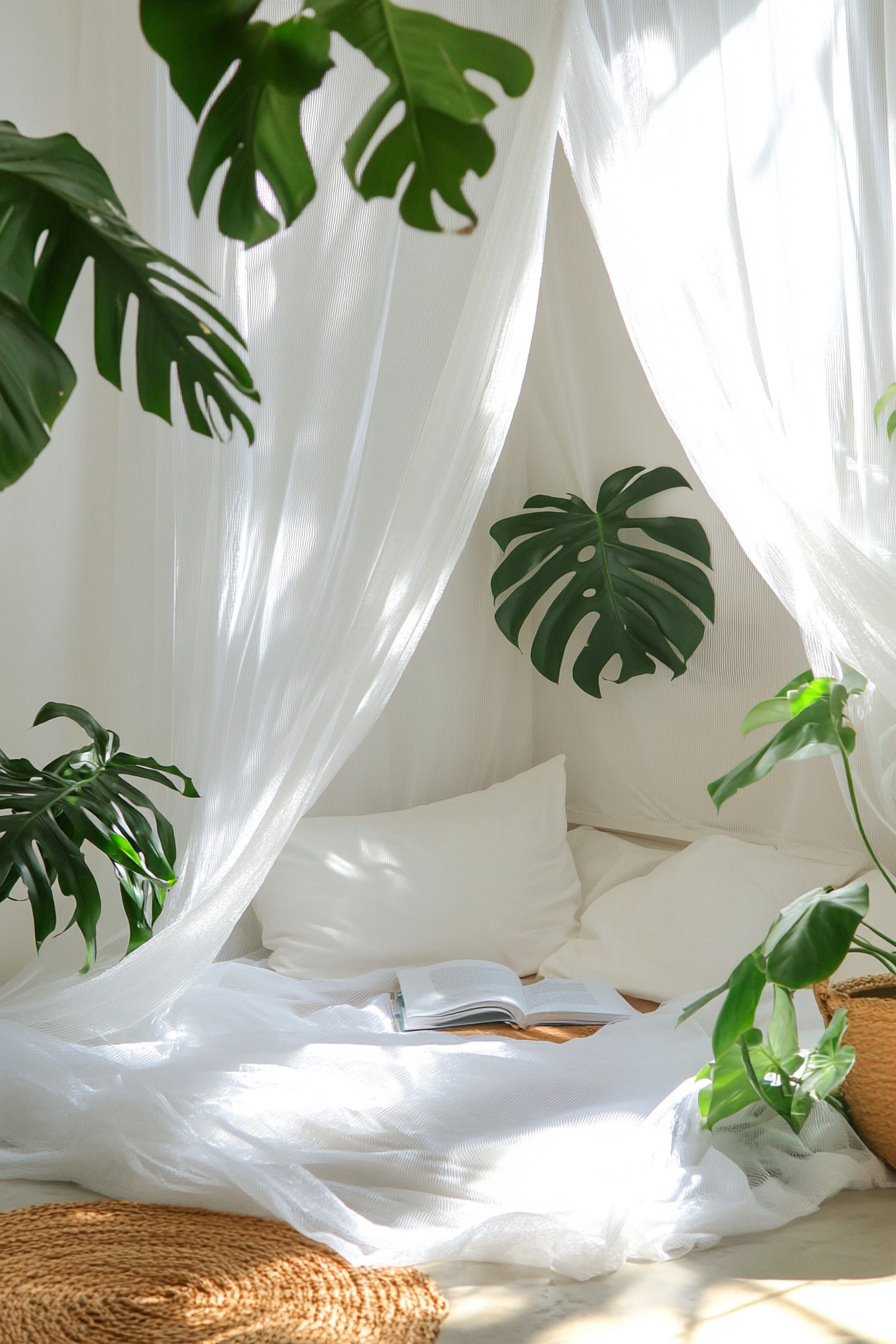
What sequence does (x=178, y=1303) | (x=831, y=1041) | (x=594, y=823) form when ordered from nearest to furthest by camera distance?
(x=178, y=1303)
(x=831, y=1041)
(x=594, y=823)

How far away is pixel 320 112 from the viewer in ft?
6.31

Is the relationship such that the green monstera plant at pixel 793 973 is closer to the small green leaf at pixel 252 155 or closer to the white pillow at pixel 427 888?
the white pillow at pixel 427 888

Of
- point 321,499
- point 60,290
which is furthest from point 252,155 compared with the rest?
point 321,499

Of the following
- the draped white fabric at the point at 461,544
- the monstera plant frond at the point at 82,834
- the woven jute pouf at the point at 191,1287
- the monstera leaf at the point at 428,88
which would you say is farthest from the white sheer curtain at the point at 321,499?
the monstera leaf at the point at 428,88

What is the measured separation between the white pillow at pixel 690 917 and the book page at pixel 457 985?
225mm

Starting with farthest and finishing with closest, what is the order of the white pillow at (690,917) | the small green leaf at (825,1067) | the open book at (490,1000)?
1. the white pillow at (690,917)
2. the open book at (490,1000)
3. the small green leaf at (825,1067)

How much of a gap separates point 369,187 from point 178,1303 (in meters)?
1.33

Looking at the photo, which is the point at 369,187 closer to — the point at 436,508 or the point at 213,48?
the point at 213,48

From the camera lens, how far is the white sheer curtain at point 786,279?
1.80 metres

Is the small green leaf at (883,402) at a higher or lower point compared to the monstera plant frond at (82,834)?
higher

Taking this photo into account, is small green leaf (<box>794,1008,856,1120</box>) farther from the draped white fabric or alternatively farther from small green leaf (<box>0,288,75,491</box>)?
small green leaf (<box>0,288,75,491</box>)

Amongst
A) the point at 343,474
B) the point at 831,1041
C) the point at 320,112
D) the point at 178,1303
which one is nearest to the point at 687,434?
the point at 343,474

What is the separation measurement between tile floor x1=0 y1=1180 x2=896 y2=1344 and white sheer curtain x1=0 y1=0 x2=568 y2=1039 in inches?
29.1

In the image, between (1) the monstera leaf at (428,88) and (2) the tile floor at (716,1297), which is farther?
(2) the tile floor at (716,1297)
